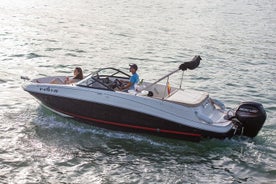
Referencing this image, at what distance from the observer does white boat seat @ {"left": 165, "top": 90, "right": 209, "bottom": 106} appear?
1266 centimetres

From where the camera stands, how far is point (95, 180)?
10711 mm

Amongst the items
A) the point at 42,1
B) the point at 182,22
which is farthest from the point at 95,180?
the point at 42,1

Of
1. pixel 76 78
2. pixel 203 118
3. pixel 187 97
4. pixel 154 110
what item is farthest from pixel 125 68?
pixel 203 118

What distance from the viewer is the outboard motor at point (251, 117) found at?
1243cm

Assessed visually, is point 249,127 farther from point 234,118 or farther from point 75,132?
point 75,132

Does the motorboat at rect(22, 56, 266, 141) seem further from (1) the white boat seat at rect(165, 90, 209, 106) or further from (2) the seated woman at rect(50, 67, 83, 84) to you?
(2) the seated woman at rect(50, 67, 83, 84)

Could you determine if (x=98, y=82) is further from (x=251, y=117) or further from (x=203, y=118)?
(x=251, y=117)

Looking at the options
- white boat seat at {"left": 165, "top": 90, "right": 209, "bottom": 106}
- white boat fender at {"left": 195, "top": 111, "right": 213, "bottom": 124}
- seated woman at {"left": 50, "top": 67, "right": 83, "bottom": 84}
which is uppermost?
seated woman at {"left": 50, "top": 67, "right": 83, "bottom": 84}

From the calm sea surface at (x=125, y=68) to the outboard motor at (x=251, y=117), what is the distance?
38 cm

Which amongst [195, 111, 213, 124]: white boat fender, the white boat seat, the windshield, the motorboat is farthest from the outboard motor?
the windshield

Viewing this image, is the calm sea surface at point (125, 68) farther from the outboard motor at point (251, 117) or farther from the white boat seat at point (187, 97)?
the white boat seat at point (187, 97)

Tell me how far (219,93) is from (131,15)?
22.8m

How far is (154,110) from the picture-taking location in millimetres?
12531

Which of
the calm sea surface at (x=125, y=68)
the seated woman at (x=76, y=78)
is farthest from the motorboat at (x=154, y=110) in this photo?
the seated woman at (x=76, y=78)
